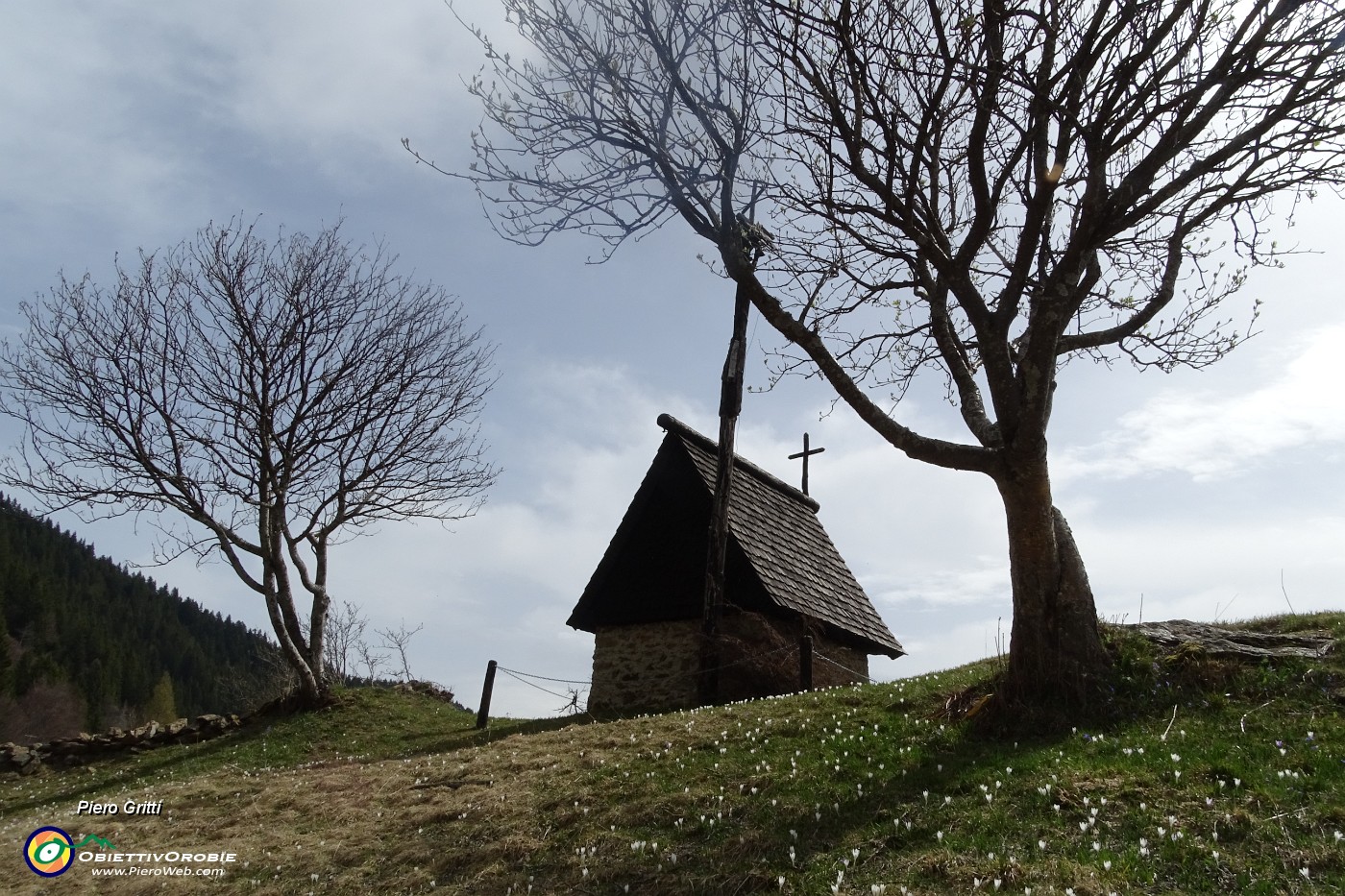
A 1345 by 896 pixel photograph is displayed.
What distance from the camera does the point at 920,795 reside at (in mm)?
7520

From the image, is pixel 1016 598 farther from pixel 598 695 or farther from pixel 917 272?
pixel 598 695

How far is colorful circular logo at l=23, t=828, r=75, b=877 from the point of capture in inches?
404

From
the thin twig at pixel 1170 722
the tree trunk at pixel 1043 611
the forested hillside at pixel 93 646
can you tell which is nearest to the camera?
the thin twig at pixel 1170 722

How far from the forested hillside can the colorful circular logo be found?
39.7 meters

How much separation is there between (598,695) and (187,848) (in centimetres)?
969

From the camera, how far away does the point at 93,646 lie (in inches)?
2739

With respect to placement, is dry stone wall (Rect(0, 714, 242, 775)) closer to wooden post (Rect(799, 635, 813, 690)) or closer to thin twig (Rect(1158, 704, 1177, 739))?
wooden post (Rect(799, 635, 813, 690))

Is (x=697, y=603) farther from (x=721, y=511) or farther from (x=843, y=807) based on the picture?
(x=843, y=807)

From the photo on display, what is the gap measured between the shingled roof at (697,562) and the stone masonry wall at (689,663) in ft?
1.16

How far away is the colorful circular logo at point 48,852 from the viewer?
1026 centimetres

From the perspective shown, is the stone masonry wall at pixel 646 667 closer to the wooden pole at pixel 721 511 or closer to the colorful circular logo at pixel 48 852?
the wooden pole at pixel 721 511

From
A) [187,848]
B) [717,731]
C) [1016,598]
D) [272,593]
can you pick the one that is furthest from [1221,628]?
[272,593]

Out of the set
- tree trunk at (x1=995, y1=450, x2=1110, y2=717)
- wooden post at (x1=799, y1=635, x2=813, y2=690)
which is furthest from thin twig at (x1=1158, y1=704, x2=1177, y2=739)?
wooden post at (x1=799, y1=635, x2=813, y2=690)
